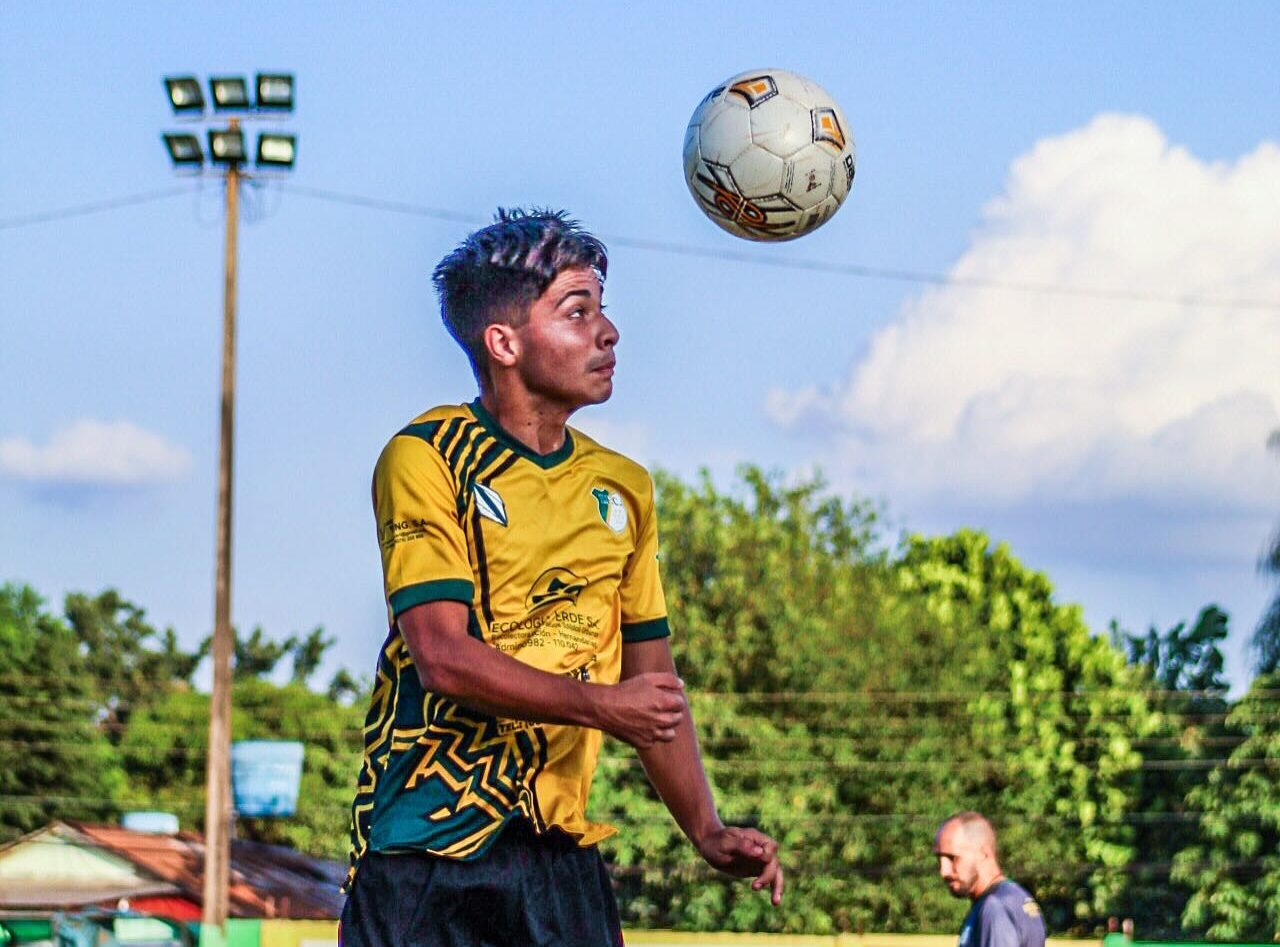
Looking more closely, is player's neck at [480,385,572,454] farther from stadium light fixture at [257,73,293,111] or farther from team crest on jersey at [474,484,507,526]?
stadium light fixture at [257,73,293,111]

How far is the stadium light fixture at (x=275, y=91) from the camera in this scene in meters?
26.1

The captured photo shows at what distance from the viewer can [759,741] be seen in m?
42.1

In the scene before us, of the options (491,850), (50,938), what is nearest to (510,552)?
(491,850)

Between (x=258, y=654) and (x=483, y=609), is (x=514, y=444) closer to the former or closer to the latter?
(x=483, y=609)

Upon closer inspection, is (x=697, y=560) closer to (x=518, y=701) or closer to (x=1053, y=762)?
(x=1053, y=762)

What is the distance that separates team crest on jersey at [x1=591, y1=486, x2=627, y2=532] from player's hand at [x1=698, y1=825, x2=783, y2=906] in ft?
2.22

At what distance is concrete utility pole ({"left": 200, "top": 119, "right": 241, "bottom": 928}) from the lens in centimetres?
2417

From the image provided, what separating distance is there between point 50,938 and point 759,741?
1216 inches

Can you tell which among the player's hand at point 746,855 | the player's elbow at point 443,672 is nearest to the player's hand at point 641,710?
the player's elbow at point 443,672

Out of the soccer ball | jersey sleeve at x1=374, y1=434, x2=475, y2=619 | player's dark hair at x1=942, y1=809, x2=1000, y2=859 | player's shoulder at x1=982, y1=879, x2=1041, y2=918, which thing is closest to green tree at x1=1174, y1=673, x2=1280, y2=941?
player's dark hair at x1=942, y1=809, x2=1000, y2=859

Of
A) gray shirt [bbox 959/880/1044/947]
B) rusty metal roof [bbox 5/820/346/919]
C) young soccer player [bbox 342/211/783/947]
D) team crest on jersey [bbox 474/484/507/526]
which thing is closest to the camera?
young soccer player [bbox 342/211/783/947]

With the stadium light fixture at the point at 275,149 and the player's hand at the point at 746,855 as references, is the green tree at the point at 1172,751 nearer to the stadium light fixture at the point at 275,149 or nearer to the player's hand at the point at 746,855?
the stadium light fixture at the point at 275,149

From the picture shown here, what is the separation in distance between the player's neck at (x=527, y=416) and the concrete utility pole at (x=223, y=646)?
20.9 meters

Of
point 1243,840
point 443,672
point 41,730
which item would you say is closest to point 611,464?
point 443,672
